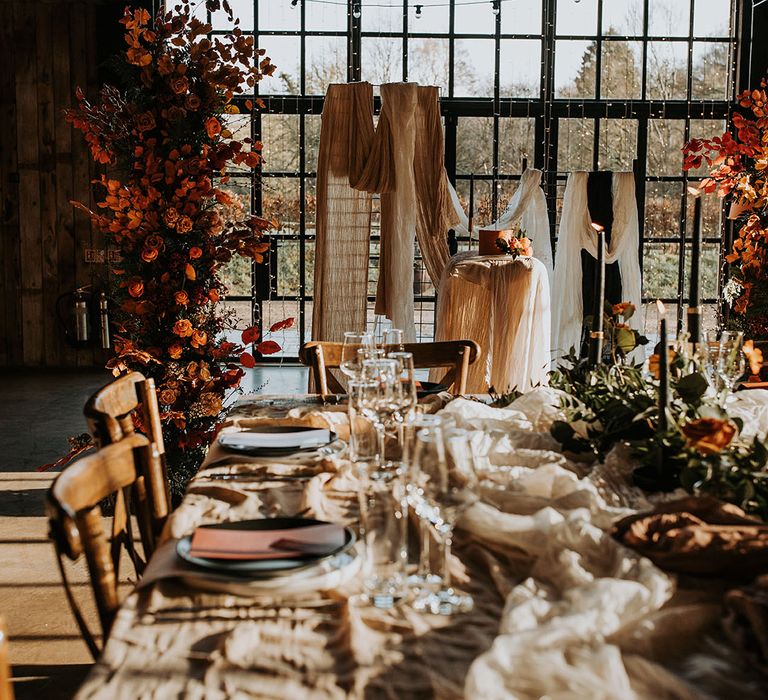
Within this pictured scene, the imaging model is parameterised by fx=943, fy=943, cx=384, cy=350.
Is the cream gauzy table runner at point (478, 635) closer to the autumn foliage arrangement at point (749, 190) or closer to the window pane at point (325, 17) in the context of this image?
the autumn foliage arrangement at point (749, 190)

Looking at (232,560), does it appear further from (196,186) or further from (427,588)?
(196,186)

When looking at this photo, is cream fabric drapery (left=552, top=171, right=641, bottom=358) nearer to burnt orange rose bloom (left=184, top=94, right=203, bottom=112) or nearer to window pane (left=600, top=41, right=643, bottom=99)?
window pane (left=600, top=41, right=643, bottom=99)

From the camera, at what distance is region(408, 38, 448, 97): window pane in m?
8.12

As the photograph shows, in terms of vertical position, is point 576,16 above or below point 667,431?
above

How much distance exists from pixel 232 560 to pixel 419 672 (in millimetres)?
344

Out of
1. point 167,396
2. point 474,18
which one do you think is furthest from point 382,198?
point 167,396

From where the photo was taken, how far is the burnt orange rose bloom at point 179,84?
3.60 meters

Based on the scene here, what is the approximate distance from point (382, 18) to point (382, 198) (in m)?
2.59

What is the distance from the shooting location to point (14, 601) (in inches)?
123

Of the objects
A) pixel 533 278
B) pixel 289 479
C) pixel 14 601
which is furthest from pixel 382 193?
pixel 289 479

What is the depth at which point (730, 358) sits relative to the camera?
1807 millimetres

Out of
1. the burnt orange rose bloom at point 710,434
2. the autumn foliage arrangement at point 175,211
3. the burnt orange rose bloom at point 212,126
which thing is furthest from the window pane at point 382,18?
the burnt orange rose bloom at point 710,434

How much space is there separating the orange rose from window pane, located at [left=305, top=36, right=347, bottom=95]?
16.1 ft

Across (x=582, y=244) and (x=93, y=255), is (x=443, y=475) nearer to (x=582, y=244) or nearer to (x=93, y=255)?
(x=582, y=244)
